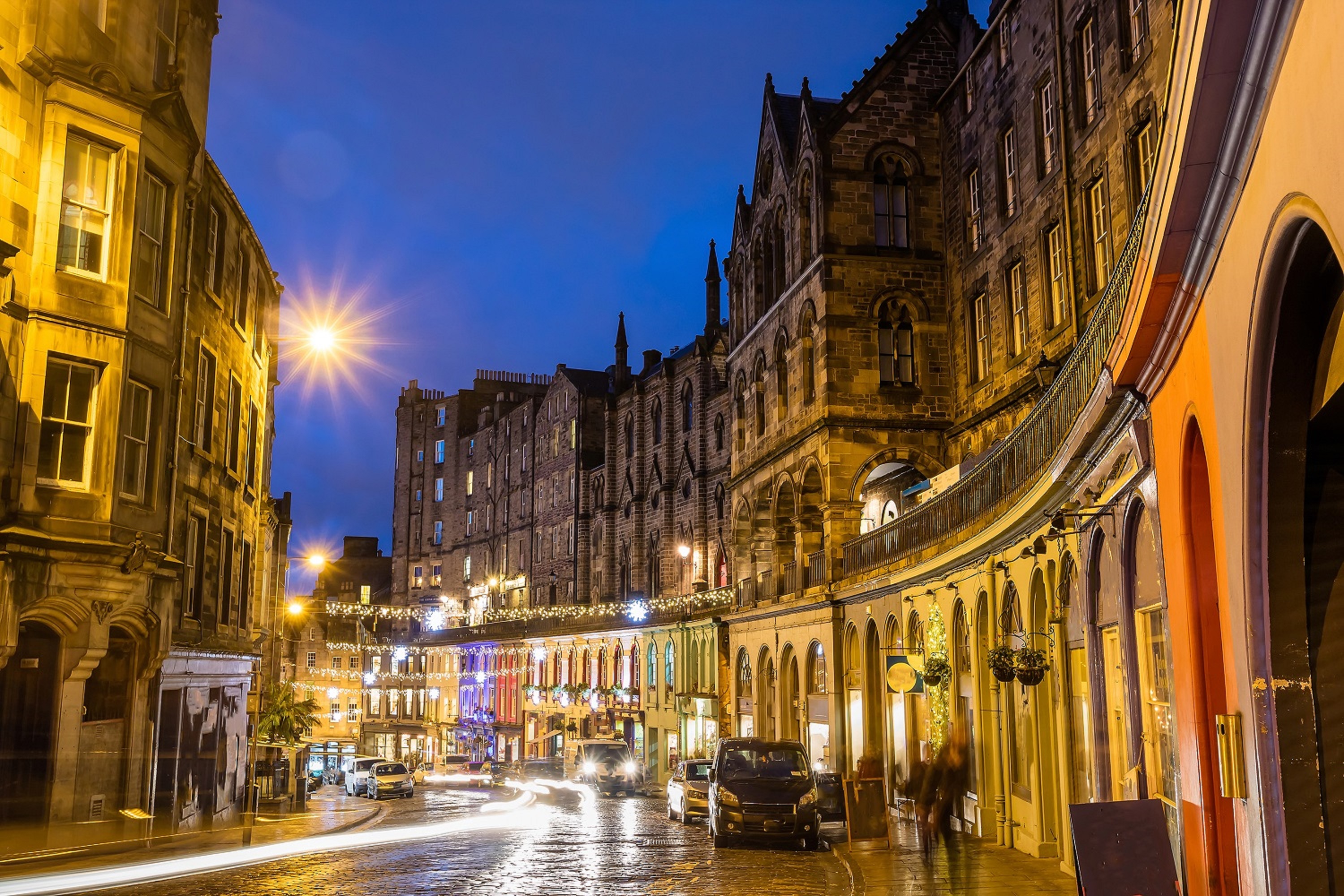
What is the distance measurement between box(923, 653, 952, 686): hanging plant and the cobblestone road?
3.64 meters

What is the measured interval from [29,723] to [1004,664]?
14.5m

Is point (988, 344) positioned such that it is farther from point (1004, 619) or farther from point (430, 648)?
point (430, 648)

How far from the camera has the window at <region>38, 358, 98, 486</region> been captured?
18.6m

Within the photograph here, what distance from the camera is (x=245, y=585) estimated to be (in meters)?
31.4

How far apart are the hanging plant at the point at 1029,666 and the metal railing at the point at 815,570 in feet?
59.1

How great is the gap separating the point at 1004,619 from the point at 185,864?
13259 mm

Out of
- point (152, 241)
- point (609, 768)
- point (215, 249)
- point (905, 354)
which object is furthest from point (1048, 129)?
point (609, 768)

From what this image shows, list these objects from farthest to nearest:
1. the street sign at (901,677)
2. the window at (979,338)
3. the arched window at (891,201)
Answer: the arched window at (891,201)
the window at (979,338)
the street sign at (901,677)

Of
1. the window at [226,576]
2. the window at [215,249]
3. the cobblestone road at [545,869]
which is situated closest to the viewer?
the cobblestone road at [545,869]

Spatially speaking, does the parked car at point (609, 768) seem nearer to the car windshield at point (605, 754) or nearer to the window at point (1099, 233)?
the car windshield at point (605, 754)

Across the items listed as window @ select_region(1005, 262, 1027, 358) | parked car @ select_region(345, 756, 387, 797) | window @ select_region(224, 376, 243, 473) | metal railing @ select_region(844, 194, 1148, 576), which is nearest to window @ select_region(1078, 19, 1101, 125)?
window @ select_region(1005, 262, 1027, 358)

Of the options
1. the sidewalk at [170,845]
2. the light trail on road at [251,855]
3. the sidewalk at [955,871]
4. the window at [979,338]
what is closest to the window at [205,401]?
the sidewalk at [170,845]

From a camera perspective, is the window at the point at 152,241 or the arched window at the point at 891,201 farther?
the arched window at the point at 891,201

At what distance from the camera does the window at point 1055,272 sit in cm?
2627
